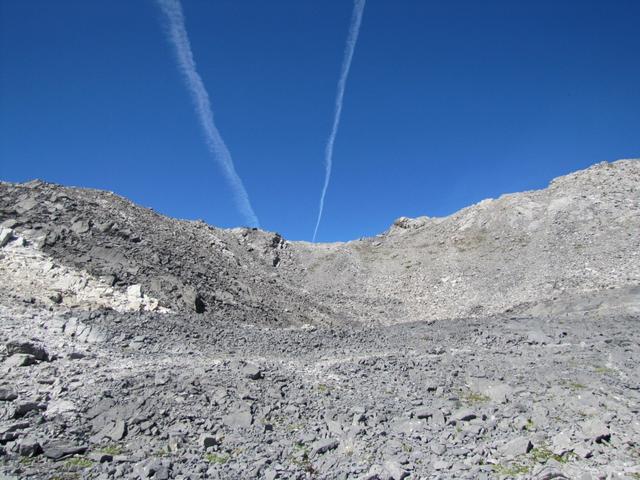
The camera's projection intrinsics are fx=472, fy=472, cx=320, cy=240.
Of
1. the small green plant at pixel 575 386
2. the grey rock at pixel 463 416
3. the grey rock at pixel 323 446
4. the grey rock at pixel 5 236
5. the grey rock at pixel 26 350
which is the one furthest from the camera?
the grey rock at pixel 5 236

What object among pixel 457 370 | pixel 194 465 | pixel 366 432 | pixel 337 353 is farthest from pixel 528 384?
pixel 194 465

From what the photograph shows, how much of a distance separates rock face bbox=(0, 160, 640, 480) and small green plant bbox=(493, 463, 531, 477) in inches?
1.5

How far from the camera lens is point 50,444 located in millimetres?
9336

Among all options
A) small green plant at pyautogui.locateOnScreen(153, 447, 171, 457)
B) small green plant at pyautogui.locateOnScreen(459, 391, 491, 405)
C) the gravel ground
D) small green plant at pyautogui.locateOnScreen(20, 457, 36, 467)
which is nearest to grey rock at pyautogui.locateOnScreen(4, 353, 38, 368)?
the gravel ground

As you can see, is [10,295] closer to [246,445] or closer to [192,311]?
[192,311]

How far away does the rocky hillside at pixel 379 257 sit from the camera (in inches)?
965

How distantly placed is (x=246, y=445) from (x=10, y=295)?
530 inches

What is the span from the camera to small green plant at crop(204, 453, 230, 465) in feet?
29.9

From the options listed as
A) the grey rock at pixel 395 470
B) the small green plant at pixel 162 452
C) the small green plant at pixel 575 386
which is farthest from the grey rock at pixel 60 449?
the small green plant at pixel 575 386

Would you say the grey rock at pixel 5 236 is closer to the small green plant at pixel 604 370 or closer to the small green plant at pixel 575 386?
the small green plant at pixel 575 386

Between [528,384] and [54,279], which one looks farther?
[54,279]

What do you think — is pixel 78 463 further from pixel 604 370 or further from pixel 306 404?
pixel 604 370

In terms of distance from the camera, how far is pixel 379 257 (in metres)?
46.3

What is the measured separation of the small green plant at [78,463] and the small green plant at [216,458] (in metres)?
2.13
